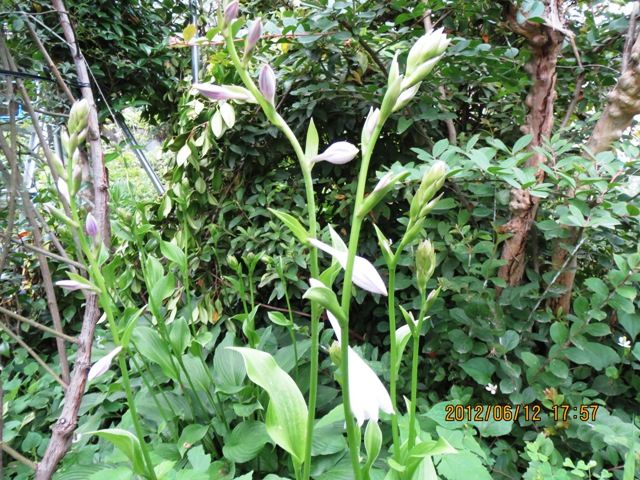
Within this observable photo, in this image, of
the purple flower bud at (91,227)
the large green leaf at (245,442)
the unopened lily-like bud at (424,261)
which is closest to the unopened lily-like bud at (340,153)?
the unopened lily-like bud at (424,261)

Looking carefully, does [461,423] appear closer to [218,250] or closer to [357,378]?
[357,378]

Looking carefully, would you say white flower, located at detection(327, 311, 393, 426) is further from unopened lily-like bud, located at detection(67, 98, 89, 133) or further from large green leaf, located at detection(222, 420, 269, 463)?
large green leaf, located at detection(222, 420, 269, 463)

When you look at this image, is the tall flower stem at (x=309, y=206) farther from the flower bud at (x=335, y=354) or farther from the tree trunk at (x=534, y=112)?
the tree trunk at (x=534, y=112)

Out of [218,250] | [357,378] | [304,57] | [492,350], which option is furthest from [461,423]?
[304,57]

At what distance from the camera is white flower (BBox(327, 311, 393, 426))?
0.37m

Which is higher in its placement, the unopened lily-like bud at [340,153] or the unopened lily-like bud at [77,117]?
the unopened lily-like bud at [77,117]

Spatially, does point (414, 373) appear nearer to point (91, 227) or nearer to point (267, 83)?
point (267, 83)

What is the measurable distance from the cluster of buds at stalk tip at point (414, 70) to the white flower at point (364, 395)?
21 cm

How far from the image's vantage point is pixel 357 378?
39cm

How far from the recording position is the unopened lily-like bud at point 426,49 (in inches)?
14.7

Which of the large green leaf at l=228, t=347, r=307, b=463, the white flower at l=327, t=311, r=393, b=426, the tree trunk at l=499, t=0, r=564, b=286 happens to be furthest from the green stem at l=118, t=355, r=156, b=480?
the tree trunk at l=499, t=0, r=564, b=286

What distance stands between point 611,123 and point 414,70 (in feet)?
2.93

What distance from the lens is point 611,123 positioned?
100 cm
